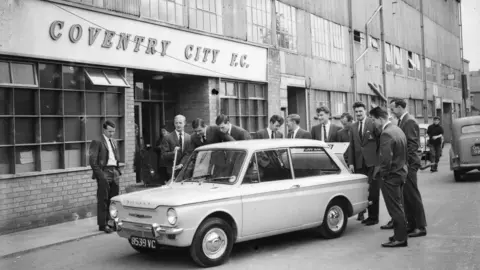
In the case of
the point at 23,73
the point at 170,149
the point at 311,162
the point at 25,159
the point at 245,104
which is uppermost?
the point at 23,73

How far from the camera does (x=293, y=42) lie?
20.5m

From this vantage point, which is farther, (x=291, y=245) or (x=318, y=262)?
(x=291, y=245)

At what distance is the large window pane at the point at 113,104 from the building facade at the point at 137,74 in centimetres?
3

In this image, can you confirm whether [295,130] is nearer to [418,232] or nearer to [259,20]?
[418,232]

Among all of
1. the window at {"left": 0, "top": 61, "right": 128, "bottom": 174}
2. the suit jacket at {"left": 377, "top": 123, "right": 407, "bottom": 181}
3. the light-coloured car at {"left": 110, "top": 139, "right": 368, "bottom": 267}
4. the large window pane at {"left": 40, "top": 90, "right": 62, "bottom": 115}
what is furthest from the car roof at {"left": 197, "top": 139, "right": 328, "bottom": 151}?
the large window pane at {"left": 40, "top": 90, "right": 62, "bottom": 115}

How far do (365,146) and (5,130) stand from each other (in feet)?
21.7

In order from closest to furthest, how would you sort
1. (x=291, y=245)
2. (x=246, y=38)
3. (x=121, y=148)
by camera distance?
(x=291, y=245) → (x=121, y=148) → (x=246, y=38)

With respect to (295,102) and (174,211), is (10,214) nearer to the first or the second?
(174,211)

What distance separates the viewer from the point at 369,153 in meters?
9.03

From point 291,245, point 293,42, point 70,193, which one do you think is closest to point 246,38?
point 293,42

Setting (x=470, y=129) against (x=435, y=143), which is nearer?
(x=470, y=129)

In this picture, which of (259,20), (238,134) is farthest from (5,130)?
(259,20)

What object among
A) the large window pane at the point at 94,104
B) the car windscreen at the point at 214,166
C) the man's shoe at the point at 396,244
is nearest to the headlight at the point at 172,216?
the car windscreen at the point at 214,166

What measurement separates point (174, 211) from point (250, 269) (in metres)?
1.13
